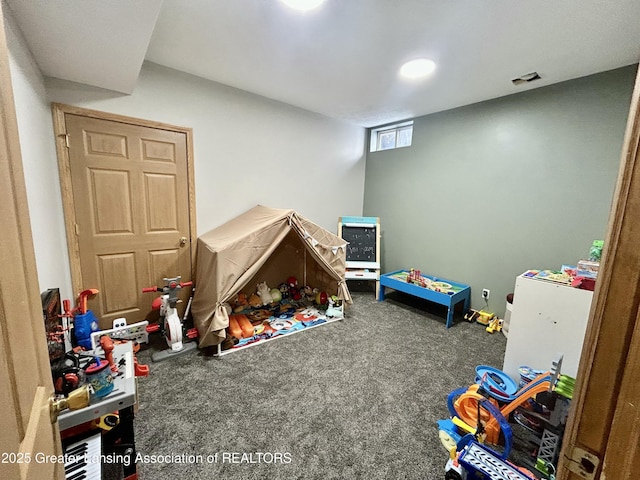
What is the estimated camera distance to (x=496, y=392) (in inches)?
64.8

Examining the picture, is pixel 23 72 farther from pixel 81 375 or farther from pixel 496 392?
pixel 496 392

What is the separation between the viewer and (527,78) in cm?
238

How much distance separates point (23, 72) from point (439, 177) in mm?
3793

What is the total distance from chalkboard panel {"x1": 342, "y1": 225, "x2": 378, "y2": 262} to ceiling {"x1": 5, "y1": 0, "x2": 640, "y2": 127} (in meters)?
1.88

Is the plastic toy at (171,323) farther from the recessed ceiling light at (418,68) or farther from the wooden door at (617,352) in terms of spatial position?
the recessed ceiling light at (418,68)

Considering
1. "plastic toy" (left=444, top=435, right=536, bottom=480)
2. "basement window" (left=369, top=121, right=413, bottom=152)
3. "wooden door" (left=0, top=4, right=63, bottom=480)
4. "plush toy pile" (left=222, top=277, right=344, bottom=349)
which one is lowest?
"plush toy pile" (left=222, top=277, right=344, bottom=349)

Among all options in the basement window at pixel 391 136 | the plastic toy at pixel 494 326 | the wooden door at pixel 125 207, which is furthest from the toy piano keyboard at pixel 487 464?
the basement window at pixel 391 136

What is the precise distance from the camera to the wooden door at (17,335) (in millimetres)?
421

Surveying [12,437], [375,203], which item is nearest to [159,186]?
[12,437]

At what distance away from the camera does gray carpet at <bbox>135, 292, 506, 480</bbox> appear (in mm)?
1395

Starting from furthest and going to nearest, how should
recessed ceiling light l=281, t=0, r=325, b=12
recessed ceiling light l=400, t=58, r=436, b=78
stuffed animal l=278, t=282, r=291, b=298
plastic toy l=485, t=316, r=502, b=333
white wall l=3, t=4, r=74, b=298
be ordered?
stuffed animal l=278, t=282, r=291, b=298 < plastic toy l=485, t=316, r=502, b=333 < recessed ceiling light l=400, t=58, r=436, b=78 < recessed ceiling light l=281, t=0, r=325, b=12 < white wall l=3, t=4, r=74, b=298

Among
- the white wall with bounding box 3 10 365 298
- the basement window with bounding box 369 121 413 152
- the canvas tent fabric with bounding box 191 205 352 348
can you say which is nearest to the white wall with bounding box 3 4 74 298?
the white wall with bounding box 3 10 365 298

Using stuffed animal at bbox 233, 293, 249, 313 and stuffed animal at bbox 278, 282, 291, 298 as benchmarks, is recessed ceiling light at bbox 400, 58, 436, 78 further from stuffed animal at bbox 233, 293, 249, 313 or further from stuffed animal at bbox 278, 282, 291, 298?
stuffed animal at bbox 233, 293, 249, 313

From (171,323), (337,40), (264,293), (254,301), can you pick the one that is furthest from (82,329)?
(337,40)
